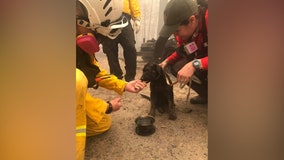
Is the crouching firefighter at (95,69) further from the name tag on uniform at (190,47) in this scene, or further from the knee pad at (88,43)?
the name tag on uniform at (190,47)

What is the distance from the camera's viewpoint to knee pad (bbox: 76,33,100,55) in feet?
1.53

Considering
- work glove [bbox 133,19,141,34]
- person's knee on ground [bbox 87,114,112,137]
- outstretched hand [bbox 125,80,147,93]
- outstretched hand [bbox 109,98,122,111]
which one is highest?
work glove [bbox 133,19,141,34]

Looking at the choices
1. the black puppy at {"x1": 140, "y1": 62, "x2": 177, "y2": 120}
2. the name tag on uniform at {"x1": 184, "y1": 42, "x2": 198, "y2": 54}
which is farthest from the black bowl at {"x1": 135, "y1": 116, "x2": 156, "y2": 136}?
the name tag on uniform at {"x1": 184, "y1": 42, "x2": 198, "y2": 54}

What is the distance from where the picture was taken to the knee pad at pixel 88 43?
0.46m

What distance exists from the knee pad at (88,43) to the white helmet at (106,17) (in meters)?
0.02

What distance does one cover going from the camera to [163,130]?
510mm

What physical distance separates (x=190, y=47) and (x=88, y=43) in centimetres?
23

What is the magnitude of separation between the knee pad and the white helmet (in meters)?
0.02

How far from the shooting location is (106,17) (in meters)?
0.51

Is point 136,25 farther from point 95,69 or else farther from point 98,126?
point 98,126

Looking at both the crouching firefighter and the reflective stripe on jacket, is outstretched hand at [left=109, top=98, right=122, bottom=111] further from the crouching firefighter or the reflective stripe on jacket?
the reflective stripe on jacket
